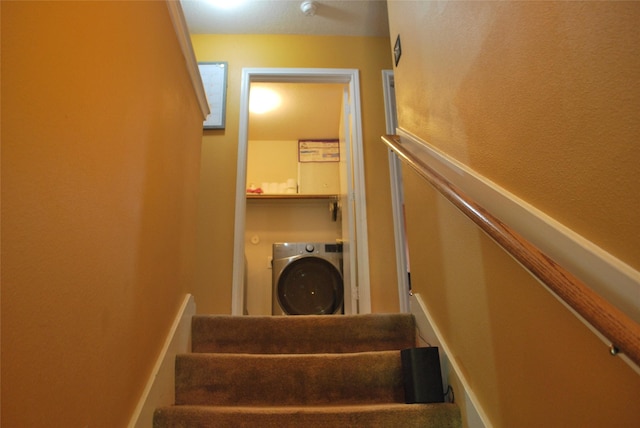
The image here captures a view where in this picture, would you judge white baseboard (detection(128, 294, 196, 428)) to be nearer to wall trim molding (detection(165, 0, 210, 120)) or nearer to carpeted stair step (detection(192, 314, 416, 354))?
carpeted stair step (detection(192, 314, 416, 354))

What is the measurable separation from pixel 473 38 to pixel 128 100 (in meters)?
1.09

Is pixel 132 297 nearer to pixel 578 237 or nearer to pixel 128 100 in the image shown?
pixel 128 100

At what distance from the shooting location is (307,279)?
3791mm

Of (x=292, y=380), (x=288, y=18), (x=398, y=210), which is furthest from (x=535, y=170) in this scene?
(x=288, y=18)

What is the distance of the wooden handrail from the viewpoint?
0.57 metres

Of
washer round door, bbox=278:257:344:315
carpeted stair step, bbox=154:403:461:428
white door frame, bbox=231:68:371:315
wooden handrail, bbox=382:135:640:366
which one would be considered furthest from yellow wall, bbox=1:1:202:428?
washer round door, bbox=278:257:344:315

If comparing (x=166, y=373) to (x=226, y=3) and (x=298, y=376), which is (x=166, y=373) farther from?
(x=226, y=3)

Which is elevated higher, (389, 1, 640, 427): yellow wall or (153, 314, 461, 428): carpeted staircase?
(389, 1, 640, 427): yellow wall

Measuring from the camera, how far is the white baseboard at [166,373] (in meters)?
1.17

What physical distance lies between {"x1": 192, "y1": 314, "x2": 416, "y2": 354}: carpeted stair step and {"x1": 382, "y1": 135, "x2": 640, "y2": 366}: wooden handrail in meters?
0.85

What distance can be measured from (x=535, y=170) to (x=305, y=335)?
1.21m

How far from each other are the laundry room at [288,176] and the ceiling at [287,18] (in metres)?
0.83

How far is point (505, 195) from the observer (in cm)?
96

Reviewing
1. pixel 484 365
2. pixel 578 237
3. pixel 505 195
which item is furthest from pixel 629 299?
pixel 484 365
